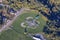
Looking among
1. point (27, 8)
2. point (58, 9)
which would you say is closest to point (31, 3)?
point (27, 8)

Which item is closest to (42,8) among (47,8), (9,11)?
(47,8)

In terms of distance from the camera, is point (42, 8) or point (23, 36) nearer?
point (23, 36)

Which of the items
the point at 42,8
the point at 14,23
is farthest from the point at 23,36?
the point at 42,8

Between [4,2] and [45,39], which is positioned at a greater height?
[4,2]

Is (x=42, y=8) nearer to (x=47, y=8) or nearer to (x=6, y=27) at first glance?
(x=47, y=8)

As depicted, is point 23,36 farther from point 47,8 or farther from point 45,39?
point 47,8

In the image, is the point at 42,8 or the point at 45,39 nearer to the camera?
the point at 45,39

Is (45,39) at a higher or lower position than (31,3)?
lower
